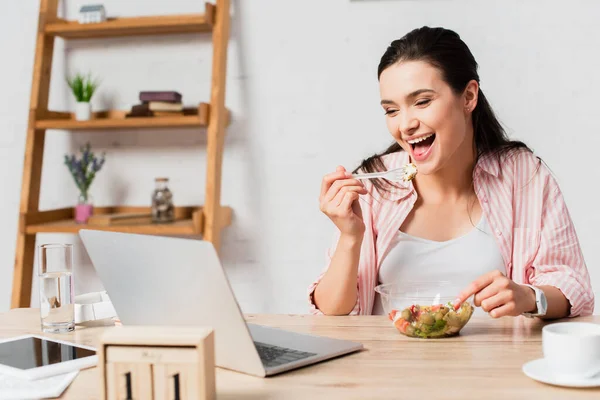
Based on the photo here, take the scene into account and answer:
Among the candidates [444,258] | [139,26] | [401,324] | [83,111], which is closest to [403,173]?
[444,258]

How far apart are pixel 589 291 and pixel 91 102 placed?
7.15 ft

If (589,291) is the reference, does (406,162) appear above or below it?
above

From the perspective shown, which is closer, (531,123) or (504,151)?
(504,151)

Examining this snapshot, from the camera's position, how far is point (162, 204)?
2842 millimetres

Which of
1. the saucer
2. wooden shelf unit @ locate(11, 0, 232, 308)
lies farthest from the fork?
wooden shelf unit @ locate(11, 0, 232, 308)

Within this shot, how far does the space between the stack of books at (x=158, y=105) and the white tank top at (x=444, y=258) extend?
1.30m

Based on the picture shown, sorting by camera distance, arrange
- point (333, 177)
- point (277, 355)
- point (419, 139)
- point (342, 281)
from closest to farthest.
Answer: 1. point (277, 355)
2. point (333, 177)
3. point (342, 281)
4. point (419, 139)

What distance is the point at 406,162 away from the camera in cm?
190

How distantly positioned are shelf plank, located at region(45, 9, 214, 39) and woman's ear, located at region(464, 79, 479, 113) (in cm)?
122

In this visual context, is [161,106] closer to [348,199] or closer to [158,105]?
[158,105]

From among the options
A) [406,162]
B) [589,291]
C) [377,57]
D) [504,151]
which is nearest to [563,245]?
[589,291]

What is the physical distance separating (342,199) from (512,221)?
51 cm

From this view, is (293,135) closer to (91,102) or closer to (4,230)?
(91,102)

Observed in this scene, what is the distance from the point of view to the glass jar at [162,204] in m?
2.83
